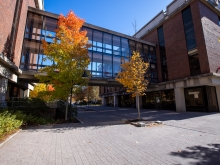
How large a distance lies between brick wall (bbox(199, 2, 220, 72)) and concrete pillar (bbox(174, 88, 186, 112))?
4.93 metres

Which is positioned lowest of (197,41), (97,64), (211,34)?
(97,64)

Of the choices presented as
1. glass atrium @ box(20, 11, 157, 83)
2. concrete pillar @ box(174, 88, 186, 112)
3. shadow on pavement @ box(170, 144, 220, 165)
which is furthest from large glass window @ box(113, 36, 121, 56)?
shadow on pavement @ box(170, 144, 220, 165)

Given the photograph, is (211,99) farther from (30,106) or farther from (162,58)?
(30,106)

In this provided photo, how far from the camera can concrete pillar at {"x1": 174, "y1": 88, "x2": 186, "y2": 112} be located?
19.2 m

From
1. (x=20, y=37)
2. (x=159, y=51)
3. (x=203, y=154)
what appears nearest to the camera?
(x=203, y=154)

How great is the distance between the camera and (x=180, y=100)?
1936cm

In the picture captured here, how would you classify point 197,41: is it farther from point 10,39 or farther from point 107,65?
point 10,39

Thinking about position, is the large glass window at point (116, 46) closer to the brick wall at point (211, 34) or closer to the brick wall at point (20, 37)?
the brick wall at point (20, 37)

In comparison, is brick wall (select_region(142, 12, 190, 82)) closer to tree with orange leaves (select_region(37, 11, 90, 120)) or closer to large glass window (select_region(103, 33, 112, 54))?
large glass window (select_region(103, 33, 112, 54))

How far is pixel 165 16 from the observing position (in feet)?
79.4

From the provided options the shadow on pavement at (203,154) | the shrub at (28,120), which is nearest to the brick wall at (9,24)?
the shrub at (28,120)

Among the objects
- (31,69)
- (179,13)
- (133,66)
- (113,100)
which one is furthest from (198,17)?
(113,100)

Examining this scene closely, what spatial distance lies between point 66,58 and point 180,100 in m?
17.5

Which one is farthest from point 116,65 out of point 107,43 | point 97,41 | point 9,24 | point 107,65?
point 9,24
